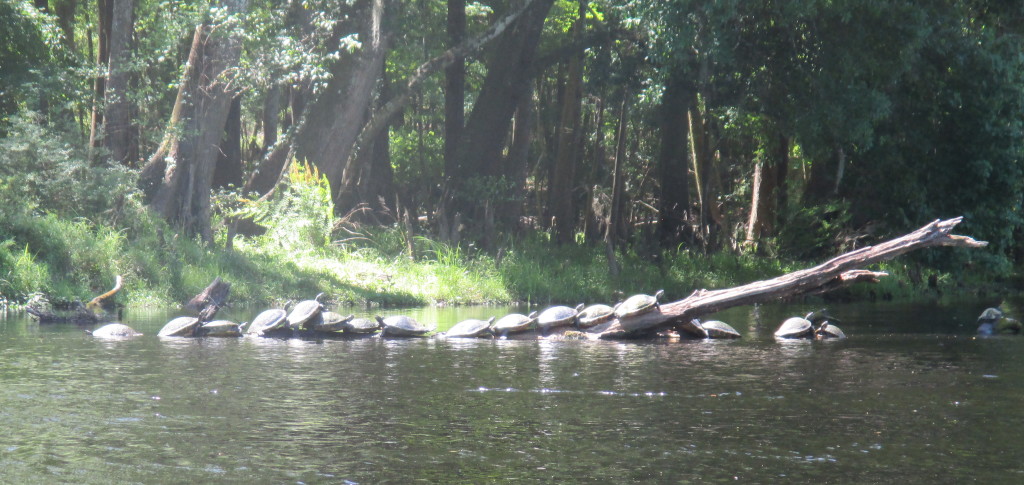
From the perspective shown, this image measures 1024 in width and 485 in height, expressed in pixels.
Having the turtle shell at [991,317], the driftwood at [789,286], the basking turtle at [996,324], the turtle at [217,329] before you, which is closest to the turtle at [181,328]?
the turtle at [217,329]

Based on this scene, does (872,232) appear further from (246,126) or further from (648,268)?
(246,126)

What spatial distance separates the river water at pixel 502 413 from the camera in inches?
205

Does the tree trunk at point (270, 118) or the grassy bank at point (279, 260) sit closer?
the grassy bank at point (279, 260)

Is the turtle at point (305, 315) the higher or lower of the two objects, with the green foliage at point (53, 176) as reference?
lower

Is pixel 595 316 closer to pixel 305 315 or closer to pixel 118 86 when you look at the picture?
pixel 305 315

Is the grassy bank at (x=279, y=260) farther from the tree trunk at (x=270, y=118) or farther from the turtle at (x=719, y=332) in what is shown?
the turtle at (x=719, y=332)

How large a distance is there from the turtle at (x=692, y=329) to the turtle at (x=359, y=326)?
3626mm

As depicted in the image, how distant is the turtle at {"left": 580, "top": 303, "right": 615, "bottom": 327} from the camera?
1231 centimetres

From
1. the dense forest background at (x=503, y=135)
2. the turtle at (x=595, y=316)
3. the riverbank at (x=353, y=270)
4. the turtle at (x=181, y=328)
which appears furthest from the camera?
→ the dense forest background at (x=503, y=135)

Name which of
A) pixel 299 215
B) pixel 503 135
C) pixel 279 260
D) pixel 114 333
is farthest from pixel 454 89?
pixel 114 333

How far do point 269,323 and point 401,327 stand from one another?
5.00 feet

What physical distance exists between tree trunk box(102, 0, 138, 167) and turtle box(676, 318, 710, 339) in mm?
13872

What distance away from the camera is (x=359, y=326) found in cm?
1217

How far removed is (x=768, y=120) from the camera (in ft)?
72.6
